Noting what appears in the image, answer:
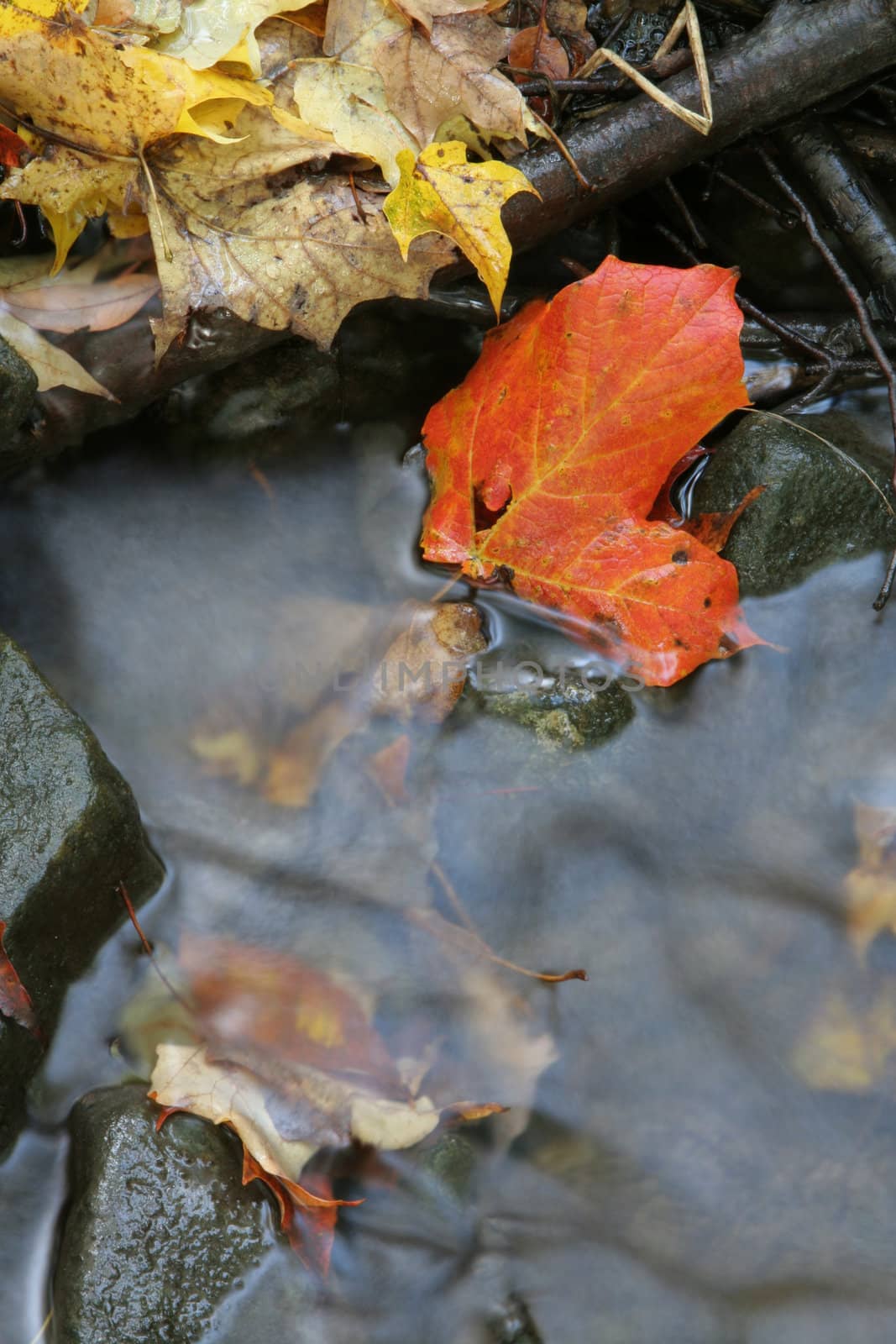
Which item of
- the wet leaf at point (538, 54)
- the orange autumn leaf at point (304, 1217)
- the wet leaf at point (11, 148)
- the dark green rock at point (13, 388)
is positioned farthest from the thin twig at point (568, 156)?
the orange autumn leaf at point (304, 1217)

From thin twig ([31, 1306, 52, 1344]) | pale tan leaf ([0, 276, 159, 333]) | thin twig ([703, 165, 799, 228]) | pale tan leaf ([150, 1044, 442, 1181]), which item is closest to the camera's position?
thin twig ([31, 1306, 52, 1344])

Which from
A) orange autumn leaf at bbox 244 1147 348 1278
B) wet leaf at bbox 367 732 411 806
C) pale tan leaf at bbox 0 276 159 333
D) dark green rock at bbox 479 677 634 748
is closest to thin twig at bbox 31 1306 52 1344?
orange autumn leaf at bbox 244 1147 348 1278

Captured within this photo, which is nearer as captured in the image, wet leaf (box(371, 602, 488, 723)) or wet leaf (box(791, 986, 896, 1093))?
wet leaf (box(791, 986, 896, 1093))

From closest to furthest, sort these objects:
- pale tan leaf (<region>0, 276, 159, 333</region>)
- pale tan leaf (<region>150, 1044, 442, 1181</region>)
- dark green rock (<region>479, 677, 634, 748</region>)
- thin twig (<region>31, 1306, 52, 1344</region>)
Answer: thin twig (<region>31, 1306, 52, 1344</region>), pale tan leaf (<region>150, 1044, 442, 1181</region>), pale tan leaf (<region>0, 276, 159, 333</region>), dark green rock (<region>479, 677, 634, 748</region>)

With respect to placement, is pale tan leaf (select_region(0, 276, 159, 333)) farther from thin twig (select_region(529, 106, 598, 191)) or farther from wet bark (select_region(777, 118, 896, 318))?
wet bark (select_region(777, 118, 896, 318))

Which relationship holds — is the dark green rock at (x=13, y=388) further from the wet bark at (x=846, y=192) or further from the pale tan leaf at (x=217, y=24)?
the wet bark at (x=846, y=192)

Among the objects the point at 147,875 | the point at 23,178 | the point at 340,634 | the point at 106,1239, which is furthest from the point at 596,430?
the point at 106,1239

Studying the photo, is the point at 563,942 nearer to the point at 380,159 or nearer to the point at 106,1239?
the point at 106,1239

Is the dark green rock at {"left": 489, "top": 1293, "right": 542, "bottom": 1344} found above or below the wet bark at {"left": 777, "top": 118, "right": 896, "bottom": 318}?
below
